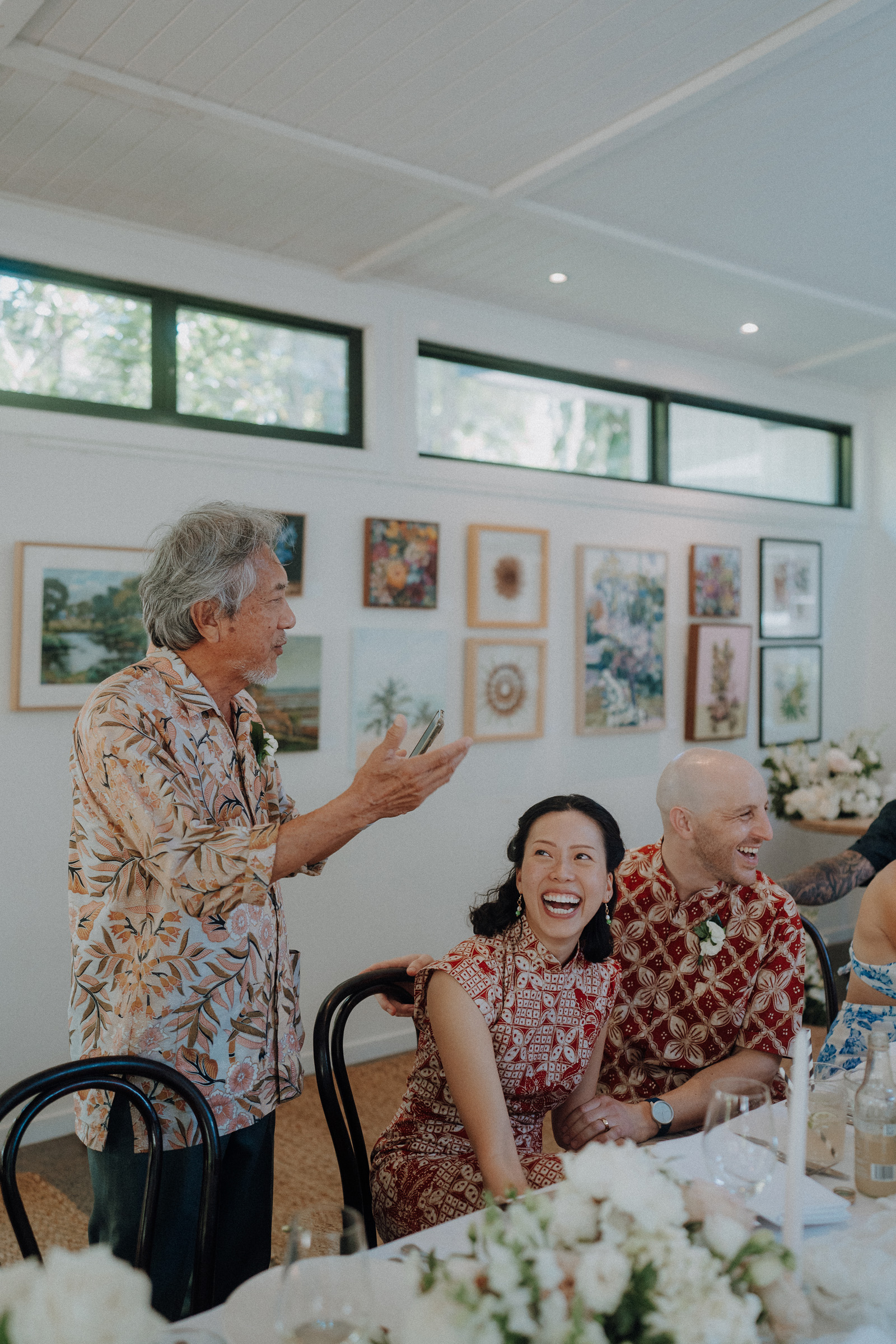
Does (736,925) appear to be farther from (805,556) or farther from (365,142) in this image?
(805,556)

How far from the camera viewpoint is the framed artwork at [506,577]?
4574 mm

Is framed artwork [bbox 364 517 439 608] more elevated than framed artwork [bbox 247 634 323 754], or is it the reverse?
framed artwork [bbox 364 517 439 608]

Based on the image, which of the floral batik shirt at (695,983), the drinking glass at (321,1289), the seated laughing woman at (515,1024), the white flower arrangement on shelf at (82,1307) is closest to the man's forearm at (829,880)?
the floral batik shirt at (695,983)

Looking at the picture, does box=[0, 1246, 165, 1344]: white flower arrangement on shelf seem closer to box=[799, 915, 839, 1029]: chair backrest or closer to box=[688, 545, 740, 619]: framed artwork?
box=[799, 915, 839, 1029]: chair backrest

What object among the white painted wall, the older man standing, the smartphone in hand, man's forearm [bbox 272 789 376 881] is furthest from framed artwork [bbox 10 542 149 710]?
man's forearm [bbox 272 789 376 881]

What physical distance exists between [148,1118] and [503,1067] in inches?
24.8

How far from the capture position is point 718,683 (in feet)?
18.0

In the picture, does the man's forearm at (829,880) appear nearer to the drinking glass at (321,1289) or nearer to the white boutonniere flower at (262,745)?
the white boutonniere flower at (262,745)

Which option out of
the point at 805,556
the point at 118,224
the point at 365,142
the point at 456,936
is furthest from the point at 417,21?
the point at 805,556

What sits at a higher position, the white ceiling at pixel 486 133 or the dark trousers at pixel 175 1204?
the white ceiling at pixel 486 133

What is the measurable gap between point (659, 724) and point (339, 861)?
1833 millimetres

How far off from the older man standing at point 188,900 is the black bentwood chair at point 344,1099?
0.23 feet

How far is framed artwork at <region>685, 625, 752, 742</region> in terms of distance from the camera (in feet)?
17.6

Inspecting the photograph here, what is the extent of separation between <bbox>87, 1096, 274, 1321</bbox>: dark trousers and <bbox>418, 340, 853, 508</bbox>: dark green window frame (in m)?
3.10
